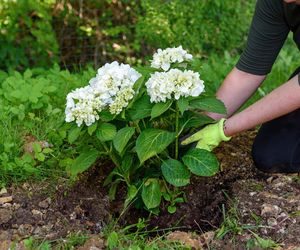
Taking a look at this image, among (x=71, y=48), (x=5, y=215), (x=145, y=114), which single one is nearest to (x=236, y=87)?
(x=145, y=114)

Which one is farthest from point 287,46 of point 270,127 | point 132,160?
point 132,160

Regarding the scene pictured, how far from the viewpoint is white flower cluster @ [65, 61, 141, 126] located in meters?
2.24

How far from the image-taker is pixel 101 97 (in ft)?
7.38

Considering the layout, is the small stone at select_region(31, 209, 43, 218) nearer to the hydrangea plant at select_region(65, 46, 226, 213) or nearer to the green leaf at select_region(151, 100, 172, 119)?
the hydrangea plant at select_region(65, 46, 226, 213)

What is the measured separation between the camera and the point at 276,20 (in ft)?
8.89

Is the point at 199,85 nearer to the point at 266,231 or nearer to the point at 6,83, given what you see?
the point at 266,231

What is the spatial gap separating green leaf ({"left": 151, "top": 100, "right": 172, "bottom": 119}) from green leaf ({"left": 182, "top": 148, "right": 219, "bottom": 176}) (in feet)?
0.80

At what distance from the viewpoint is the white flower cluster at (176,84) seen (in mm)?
2152

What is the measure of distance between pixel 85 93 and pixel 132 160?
0.38 meters

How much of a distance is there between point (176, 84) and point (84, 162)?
51cm

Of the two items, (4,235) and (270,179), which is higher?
(270,179)

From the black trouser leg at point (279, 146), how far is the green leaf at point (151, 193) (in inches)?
24.8

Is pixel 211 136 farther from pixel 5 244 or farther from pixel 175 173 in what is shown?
pixel 5 244

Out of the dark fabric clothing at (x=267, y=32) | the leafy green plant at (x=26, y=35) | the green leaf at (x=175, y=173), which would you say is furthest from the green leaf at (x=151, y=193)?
the leafy green plant at (x=26, y=35)
